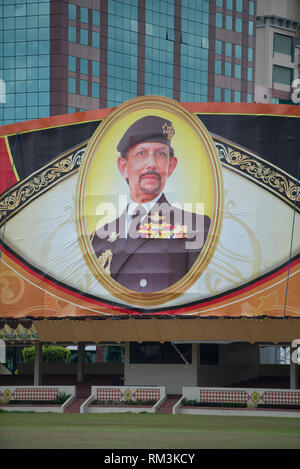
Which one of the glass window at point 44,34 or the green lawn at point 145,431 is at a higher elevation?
the glass window at point 44,34

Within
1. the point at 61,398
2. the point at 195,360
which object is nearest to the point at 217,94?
the point at 195,360

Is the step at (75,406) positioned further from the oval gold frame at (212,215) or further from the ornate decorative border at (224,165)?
the ornate decorative border at (224,165)

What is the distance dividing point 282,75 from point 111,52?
31555 millimetres

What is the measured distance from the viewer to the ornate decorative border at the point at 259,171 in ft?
154

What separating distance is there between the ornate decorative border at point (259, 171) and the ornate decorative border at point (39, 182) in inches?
330

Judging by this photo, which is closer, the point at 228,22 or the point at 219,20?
the point at 219,20

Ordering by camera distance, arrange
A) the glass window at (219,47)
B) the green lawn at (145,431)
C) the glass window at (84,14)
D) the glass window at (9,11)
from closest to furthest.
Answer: the green lawn at (145,431) → the glass window at (9,11) → the glass window at (84,14) → the glass window at (219,47)

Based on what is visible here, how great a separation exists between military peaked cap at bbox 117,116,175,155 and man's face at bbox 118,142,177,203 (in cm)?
29

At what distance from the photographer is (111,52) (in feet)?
363

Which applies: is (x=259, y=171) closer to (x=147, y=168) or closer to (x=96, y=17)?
(x=147, y=168)

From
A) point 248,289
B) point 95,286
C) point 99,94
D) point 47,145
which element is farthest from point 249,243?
point 99,94

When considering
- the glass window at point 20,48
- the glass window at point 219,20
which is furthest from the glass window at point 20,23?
the glass window at point 219,20

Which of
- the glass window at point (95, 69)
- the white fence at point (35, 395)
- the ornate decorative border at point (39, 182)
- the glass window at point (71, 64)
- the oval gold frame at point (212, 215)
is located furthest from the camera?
the glass window at point (95, 69)

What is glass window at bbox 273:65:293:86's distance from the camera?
424 feet
